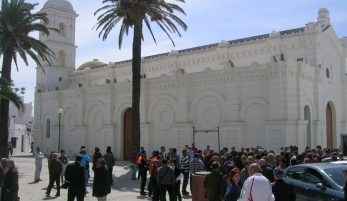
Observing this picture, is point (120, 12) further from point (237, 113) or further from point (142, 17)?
point (237, 113)

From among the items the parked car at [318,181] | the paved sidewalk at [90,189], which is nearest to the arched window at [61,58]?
the paved sidewalk at [90,189]

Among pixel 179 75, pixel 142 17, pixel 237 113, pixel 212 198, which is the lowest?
pixel 212 198

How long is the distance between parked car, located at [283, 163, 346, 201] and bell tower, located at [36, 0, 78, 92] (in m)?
38.1

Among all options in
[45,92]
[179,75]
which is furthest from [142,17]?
[45,92]

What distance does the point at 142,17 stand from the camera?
2620cm

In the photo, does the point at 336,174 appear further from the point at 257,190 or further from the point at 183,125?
the point at 183,125

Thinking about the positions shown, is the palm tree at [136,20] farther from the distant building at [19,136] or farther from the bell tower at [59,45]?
the distant building at [19,136]

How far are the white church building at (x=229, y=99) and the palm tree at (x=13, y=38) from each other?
906 centimetres

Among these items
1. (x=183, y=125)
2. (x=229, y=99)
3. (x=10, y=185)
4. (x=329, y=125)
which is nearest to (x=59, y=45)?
(x=183, y=125)

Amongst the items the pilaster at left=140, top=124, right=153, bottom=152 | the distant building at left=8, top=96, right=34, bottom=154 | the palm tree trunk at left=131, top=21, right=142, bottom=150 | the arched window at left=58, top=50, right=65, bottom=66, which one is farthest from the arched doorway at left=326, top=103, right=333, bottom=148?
the distant building at left=8, top=96, right=34, bottom=154

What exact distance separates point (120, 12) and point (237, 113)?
995 centimetres

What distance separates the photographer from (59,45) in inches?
1826

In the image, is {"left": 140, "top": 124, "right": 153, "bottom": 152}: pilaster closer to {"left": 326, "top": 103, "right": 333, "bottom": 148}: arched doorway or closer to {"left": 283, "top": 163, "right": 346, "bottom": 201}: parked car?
{"left": 326, "top": 103, "right": 333, "bottom": 148}: arched doorway

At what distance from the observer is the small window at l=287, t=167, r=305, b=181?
11.2m
